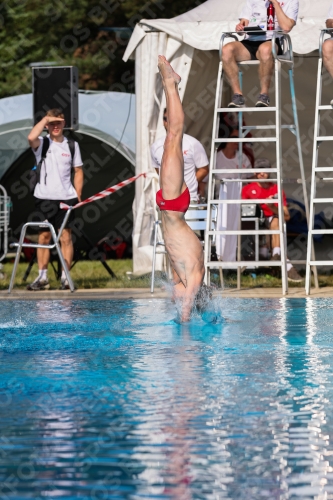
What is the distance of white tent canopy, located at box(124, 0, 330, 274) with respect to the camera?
11.2m

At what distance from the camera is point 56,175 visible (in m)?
10.7

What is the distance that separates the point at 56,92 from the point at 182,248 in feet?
21.1

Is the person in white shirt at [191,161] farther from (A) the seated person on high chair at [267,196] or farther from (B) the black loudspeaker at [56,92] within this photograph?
(B) the black loudspeaker at [56,92]

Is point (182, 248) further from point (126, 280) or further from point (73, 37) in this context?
point (73, 37)

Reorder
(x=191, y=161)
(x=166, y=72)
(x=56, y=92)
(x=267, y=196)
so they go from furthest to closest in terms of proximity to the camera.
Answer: (x=56, y=92), (x=267, y=196), (x=191, y=161), (x=166, y=72)

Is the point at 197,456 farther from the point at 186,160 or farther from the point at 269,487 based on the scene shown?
the point at 186,160

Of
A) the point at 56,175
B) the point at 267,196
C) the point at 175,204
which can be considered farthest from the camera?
the point at 267,196

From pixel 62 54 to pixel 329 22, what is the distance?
1849cm

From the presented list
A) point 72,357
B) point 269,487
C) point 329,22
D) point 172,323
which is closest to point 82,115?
point 329,22

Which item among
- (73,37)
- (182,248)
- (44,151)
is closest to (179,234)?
(182,248)

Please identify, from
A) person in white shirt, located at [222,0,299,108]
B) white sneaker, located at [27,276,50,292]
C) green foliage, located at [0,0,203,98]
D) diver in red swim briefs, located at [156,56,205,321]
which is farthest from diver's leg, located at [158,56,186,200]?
green foliage, located at [0,0,203,98]

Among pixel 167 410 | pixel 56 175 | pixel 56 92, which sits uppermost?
pixel 56 92

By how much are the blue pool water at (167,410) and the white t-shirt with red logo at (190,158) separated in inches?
129

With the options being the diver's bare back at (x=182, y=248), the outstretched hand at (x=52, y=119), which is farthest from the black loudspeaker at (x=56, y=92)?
the diver's bare back at (x=182, y=248)
